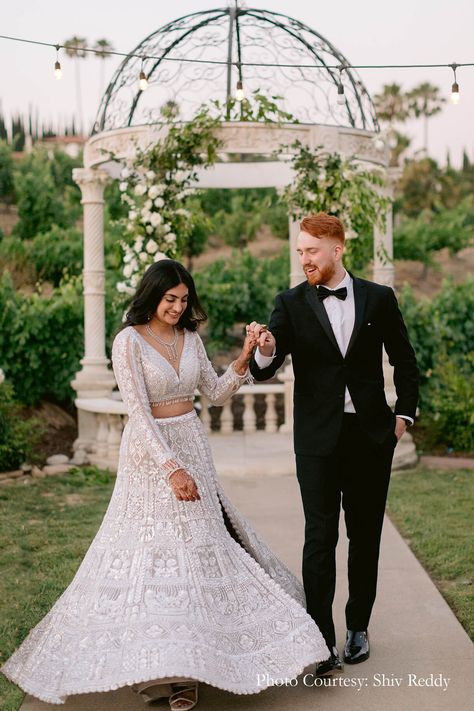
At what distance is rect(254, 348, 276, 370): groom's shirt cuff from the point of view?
376 cm

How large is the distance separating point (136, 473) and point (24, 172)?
27.4m

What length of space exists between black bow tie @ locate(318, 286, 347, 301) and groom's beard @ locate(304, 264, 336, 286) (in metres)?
0.04

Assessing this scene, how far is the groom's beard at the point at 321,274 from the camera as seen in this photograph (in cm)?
379

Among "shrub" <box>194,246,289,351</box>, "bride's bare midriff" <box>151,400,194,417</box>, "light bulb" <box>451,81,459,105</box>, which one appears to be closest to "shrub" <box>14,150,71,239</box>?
"shrub" <box>194,246,289,351</box>

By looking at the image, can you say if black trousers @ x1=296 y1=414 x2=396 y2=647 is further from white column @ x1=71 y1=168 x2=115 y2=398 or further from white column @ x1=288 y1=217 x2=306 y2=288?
white column @ x1=71 y1=168 x2=115 y2=398

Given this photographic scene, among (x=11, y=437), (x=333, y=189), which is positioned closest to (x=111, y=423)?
(x=11, y=437)

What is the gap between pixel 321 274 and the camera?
381cm

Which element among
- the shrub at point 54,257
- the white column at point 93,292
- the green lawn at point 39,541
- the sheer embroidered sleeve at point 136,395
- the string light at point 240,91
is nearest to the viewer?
→ the sheer embroidered sleeve at point 136,395

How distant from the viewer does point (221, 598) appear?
3531mm

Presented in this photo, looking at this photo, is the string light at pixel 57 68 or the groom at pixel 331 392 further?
the string light at pixel 57 68

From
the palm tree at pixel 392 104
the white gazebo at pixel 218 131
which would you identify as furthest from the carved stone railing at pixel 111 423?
the palm tree at pixel 392 104

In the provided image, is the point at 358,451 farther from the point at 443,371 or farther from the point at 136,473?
the point at 443,371

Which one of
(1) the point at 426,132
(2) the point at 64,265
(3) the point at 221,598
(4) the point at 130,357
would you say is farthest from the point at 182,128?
(1) the point at 426,132

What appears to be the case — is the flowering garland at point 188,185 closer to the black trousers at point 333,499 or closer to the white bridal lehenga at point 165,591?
the white bridal lehenga at point 165,591
